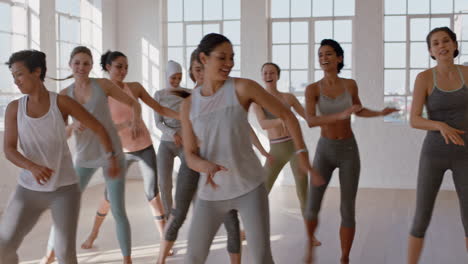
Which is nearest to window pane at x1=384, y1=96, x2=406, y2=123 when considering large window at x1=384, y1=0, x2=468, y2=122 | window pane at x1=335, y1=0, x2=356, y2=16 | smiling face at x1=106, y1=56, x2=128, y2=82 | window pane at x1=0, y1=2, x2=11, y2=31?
large window at x1=384, y1=0, x2=468, y2=122

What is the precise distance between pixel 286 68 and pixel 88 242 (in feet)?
14.6

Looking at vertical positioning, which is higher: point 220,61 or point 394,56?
point 394,56

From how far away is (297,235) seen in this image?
4.85 meters

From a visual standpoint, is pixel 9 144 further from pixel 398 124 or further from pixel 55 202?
pixel 398 124

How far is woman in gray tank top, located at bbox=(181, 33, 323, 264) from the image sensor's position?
7.79 feet

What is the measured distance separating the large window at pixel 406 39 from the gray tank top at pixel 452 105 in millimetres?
4587

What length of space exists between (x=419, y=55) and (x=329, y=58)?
14.7ft

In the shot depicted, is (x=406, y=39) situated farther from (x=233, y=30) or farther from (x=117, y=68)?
(x=117, y=68)

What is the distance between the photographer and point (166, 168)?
425 centimetres

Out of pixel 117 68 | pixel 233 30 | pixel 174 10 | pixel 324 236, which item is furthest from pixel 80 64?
pixel 174 10

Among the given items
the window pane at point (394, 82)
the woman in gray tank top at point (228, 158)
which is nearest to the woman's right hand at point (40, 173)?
the woman in gray tank top at point (228, 158)

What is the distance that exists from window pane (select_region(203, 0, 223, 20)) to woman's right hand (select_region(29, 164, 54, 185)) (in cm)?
607

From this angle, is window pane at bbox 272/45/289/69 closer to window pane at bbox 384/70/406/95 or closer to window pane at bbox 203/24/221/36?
window pane at bbox 203/24/221/36

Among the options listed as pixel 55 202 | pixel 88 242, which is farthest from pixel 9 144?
pixel 88 242
